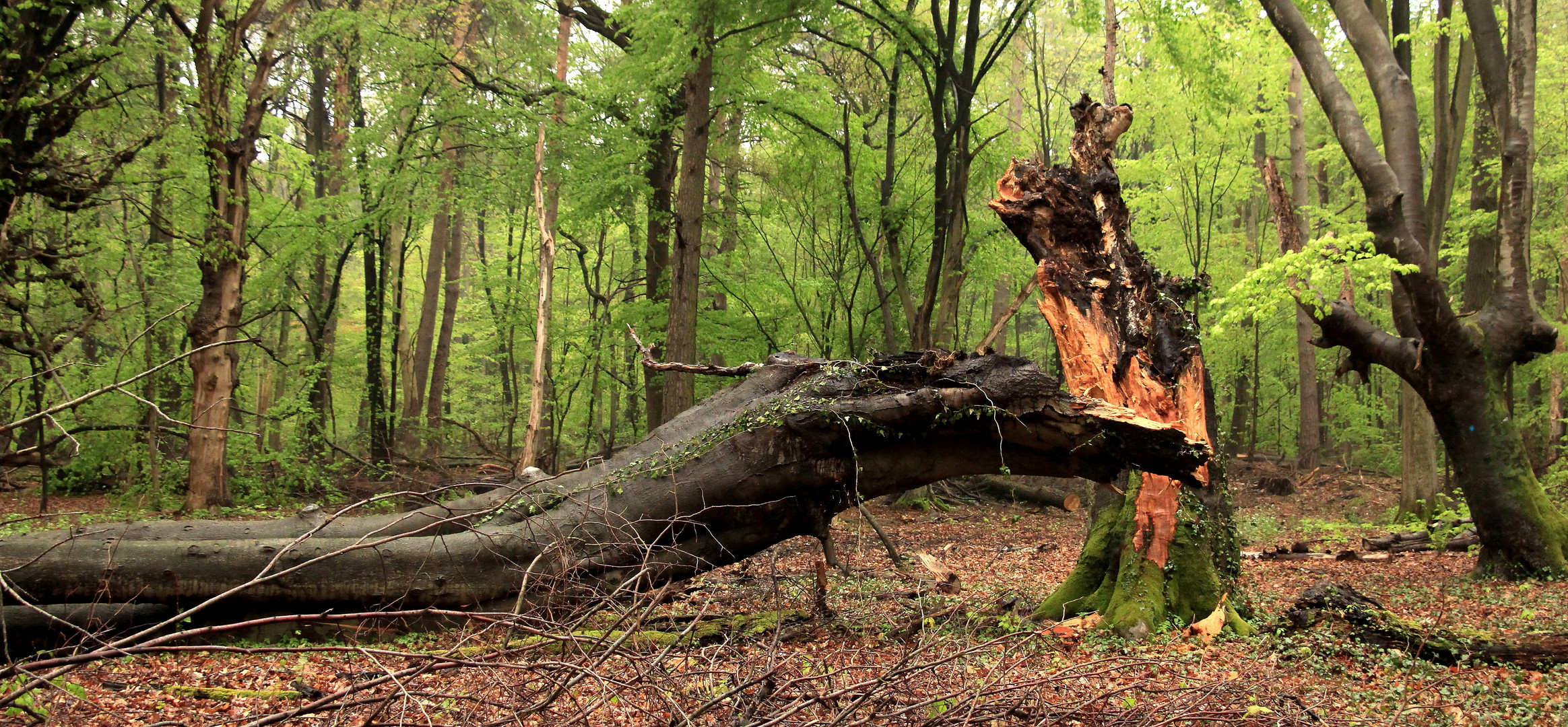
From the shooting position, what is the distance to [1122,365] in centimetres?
632

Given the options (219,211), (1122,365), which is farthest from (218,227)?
(1122,365)

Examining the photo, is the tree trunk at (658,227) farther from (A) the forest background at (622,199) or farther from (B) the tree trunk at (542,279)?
(B) the tree trunk at (542,279)

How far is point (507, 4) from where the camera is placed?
15.2 meters

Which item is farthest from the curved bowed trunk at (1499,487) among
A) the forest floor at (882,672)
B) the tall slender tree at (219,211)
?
the tall slender tree at (219,211)

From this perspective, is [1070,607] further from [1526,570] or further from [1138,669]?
[1526,570]

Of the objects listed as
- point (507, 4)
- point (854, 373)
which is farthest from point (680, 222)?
point (507, 4)

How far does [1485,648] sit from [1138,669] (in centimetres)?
201

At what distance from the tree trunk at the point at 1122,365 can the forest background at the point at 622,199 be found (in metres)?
1.33

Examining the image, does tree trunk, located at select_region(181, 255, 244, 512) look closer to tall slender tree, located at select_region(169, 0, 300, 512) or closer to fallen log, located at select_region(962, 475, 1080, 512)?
tall slender tree, located at select_region(169, 0, 300, 512)

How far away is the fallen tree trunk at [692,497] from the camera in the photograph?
17.3 ft

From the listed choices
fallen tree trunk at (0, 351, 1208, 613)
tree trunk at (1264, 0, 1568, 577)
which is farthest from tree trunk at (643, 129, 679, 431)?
tree trunk at (1264, 0, 1568, 577)

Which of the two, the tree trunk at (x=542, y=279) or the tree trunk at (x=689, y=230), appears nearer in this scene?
the tree trunk at (x=689, y=230)

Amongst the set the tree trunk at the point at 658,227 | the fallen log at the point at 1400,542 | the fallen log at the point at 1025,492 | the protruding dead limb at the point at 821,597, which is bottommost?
the fallen log at the point at 1025,492

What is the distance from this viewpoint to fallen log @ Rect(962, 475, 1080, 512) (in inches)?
576
